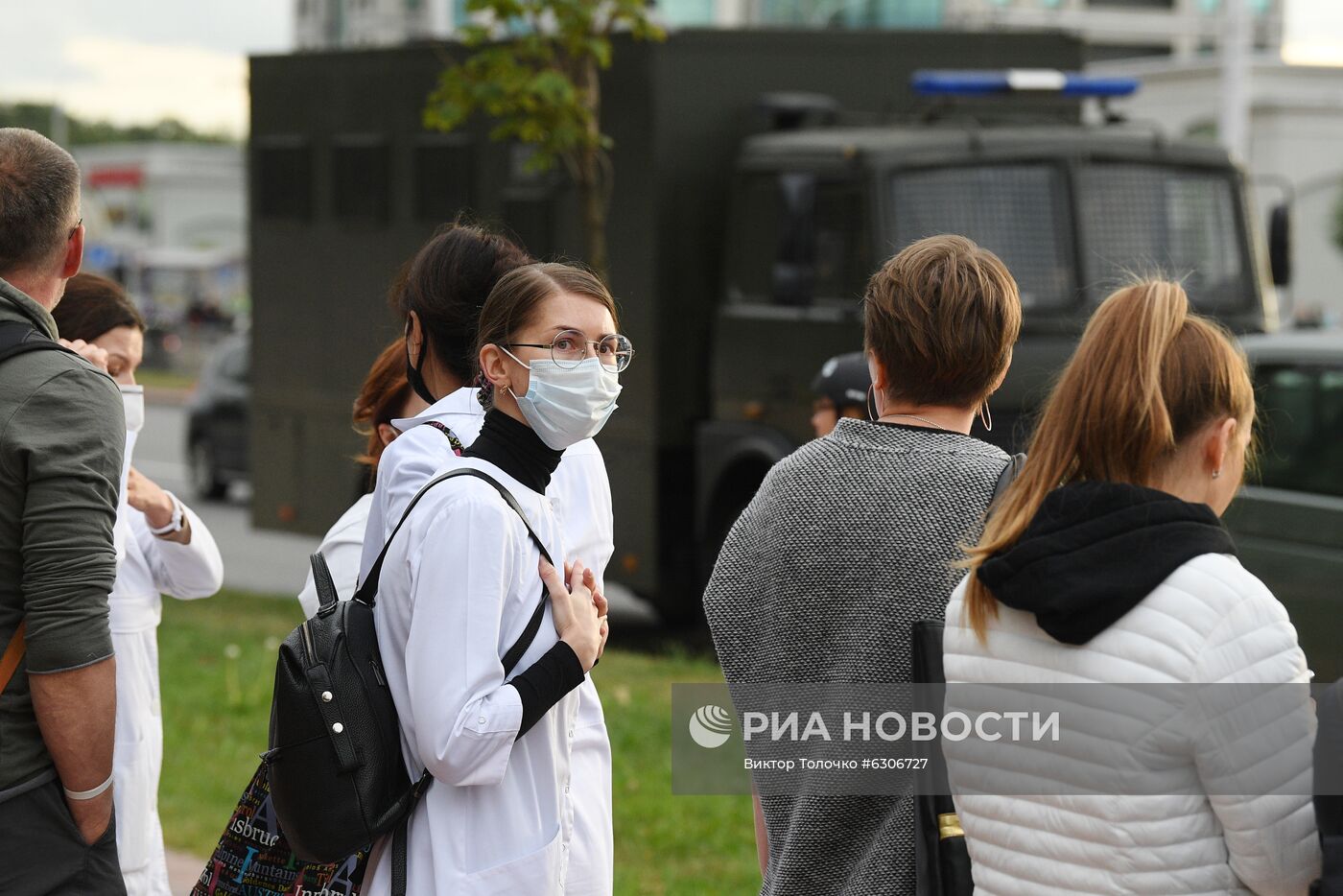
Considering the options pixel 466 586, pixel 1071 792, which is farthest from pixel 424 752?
pixel 1071 792

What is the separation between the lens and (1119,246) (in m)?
8.86

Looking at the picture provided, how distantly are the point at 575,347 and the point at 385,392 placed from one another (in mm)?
931

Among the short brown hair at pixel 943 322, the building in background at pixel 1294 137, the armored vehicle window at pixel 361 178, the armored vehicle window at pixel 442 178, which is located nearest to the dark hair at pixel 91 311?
the short brown hair at pixel 943 322

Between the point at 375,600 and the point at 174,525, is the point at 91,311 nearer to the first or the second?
the point at 174,525

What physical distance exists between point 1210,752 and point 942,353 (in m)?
0.81

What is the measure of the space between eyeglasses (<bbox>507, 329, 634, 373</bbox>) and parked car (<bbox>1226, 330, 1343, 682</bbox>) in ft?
14.1

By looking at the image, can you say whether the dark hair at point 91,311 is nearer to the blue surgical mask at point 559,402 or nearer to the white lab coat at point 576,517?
the white lab coat at point 576,517

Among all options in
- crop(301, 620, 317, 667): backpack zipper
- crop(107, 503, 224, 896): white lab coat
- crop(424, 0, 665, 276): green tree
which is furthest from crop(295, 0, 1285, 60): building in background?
crop(301, 620, 317, 667): backpack zipper

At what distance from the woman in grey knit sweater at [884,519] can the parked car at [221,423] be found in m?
17.6

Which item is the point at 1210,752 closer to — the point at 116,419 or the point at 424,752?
the point at 424,752

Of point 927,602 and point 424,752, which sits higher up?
point 927,602

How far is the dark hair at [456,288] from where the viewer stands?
10.6 ft

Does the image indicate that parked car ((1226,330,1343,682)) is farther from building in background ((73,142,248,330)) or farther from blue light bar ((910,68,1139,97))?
building in background ((73,142,248,330))

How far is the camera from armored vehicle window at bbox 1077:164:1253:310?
877cm
